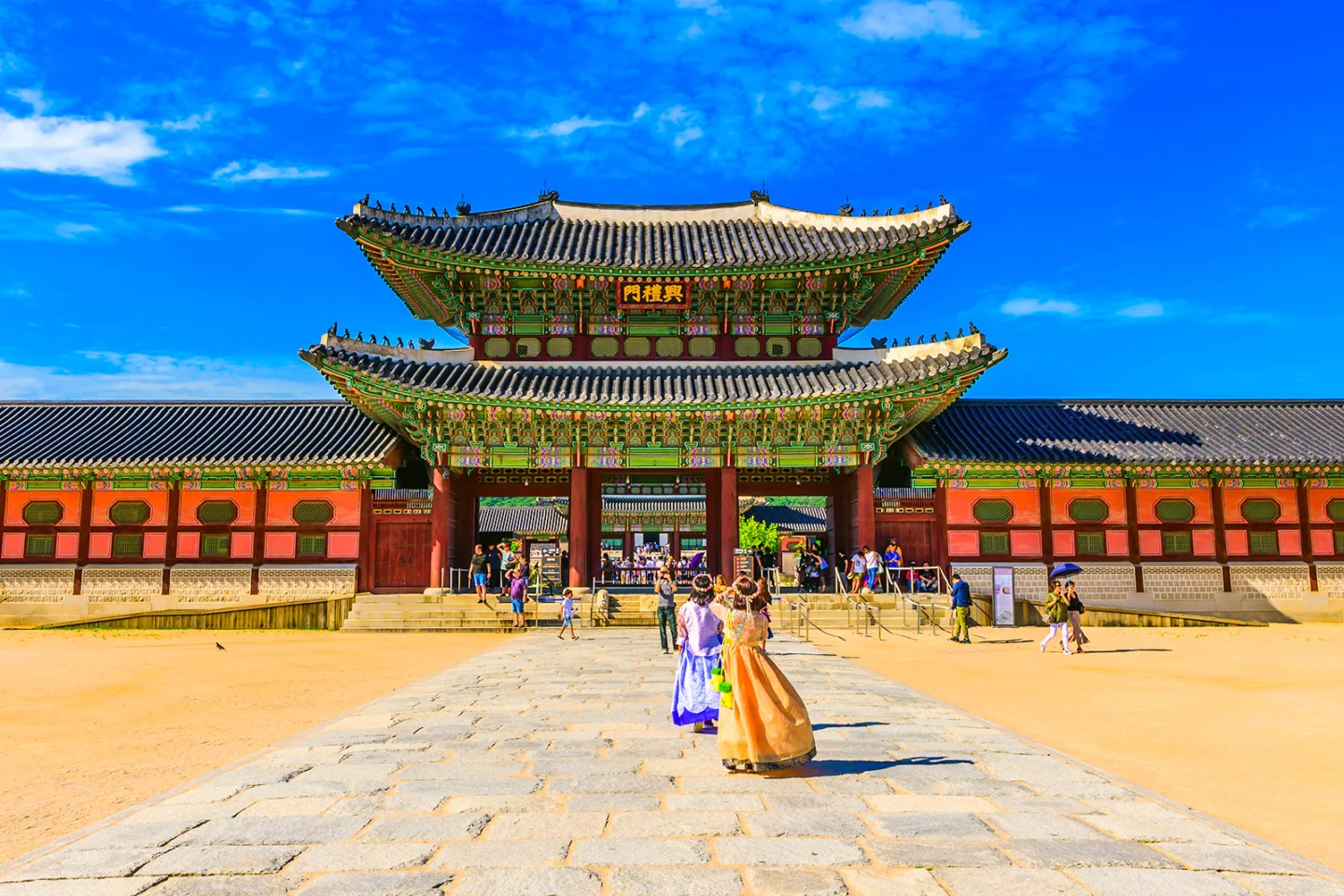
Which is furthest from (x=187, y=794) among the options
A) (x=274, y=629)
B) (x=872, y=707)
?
(x=274, y=629)

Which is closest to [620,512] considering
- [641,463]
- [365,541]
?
[641,463]

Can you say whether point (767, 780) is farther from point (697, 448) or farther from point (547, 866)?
point (697, 448)

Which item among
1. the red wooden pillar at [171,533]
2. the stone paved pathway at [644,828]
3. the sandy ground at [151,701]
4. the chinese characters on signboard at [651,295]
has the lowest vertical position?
the sandy ground at [151,701]

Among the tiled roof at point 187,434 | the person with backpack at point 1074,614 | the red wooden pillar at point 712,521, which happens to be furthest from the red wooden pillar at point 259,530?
the person with backpack at point 1074,614

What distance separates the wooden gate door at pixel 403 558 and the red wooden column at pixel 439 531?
0.23m

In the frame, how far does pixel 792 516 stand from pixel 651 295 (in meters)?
27.7

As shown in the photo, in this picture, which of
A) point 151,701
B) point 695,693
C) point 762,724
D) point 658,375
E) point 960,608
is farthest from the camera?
point 658,375

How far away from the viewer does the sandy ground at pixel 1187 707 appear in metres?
6.74

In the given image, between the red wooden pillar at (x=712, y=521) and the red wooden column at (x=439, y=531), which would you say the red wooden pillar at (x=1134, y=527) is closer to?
the red wooden pillar at (x=712, y=521)

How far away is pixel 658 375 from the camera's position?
2512 cm

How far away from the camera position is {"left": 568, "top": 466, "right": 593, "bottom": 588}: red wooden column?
23453 mm

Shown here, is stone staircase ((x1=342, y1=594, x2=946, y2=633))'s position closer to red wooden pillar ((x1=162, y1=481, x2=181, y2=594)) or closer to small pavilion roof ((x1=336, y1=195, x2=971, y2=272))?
red wooden pillar ((x1=162, y1=481, x2=181, y2=594))

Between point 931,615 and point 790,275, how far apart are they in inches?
386

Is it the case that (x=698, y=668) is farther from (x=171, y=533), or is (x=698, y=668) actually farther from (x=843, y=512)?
(x=171, y=533)
